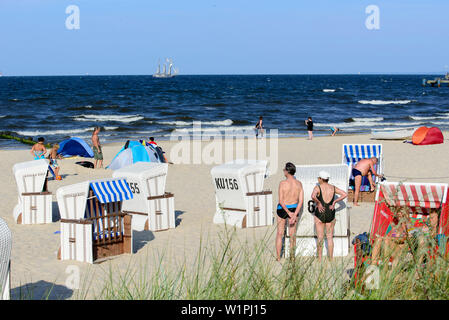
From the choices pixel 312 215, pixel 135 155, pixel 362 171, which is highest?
pixel 135 155

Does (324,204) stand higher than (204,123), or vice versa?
(204,123)

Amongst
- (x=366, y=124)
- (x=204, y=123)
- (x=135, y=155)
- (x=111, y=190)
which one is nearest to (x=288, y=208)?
(x=111, y=190)

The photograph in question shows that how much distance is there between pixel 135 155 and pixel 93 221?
8078 mm

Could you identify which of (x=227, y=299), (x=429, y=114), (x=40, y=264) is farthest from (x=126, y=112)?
(x=227, y=299)

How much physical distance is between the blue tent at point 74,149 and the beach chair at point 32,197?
9.23 m

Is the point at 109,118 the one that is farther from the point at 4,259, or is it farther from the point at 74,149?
the point at 4,259

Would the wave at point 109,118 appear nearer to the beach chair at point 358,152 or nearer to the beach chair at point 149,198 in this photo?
the beach chair at point 358,152

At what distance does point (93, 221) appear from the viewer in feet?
29.5

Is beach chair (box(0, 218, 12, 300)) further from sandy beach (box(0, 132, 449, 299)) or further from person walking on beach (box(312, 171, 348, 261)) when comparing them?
person walking on beach (box(312, 171, 348, 261))

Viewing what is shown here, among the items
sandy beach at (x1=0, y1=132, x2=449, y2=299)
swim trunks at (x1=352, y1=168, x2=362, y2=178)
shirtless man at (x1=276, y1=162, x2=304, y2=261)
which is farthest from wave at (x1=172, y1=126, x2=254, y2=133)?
shirtless man at (x1=276, y1=162, x2=304, y2=261)

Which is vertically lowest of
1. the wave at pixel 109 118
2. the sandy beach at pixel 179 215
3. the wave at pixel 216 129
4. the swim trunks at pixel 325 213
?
the sandy beach at pixel 179 215

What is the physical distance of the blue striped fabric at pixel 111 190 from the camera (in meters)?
9.06

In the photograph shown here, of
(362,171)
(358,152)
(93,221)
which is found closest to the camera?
(93,221)

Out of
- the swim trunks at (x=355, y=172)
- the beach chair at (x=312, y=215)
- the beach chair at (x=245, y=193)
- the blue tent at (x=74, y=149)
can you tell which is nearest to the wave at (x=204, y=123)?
the blue tent at (x=74, y=149)
